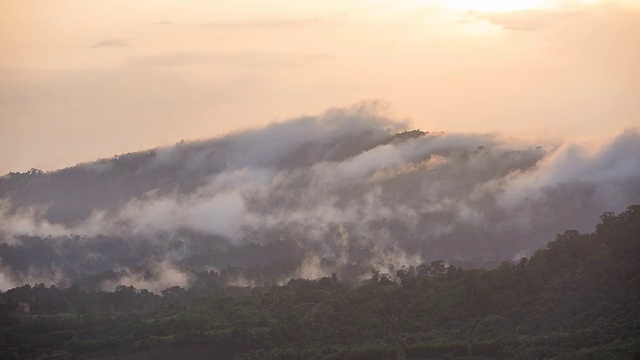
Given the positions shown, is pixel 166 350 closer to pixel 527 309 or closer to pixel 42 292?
pixel 527 309

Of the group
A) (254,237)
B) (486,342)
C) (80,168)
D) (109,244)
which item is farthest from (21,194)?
(486,342)

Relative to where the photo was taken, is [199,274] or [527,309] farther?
[199,274]

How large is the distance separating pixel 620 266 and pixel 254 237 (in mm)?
42577

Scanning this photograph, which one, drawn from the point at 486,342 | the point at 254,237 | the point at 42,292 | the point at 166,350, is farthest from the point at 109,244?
the point at 486,342

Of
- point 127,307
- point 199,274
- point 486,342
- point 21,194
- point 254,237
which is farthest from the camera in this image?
point 21,194

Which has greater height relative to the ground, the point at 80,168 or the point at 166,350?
the point at 80,168

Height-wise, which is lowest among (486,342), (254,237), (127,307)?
(486,342)

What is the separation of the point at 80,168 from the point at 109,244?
47.7 ft

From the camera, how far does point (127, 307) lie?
228 feet

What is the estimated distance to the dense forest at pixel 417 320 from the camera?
49625 millimetres

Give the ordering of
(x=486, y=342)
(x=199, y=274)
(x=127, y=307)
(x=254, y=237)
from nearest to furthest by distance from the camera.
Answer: (x=486, y=342)
(x=127, y=307)
(x=199, y=274)
(x=254, y=237)

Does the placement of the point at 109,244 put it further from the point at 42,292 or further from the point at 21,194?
the point at 42,292

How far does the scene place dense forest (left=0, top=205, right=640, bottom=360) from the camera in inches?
1954

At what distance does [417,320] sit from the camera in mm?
55656
